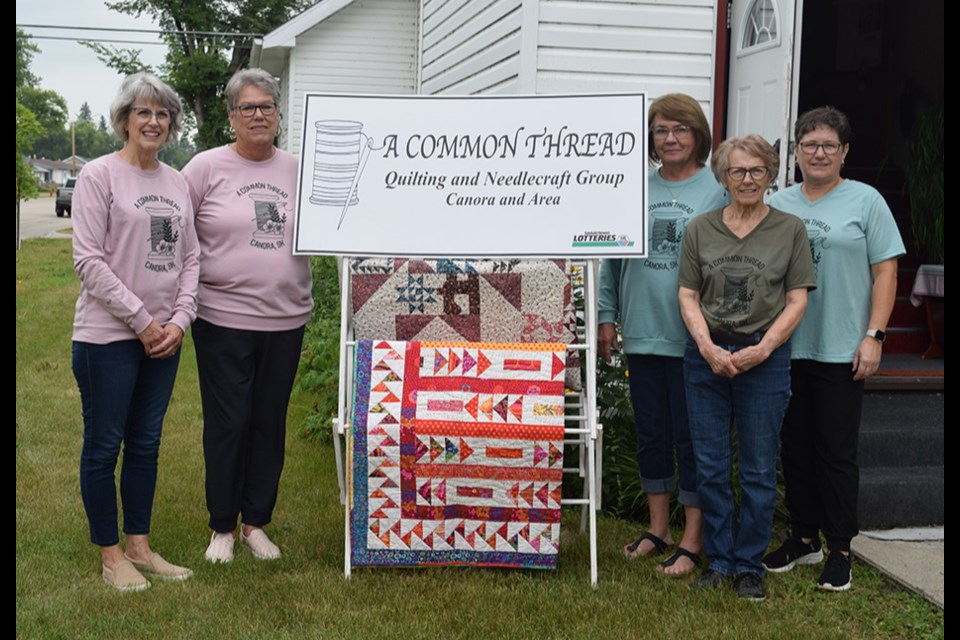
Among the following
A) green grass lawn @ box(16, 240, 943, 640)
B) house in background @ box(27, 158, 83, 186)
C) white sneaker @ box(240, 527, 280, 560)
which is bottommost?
green grass lawn @ box(16, 240, 943, 640)

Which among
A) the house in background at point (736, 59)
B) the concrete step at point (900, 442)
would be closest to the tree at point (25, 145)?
the house in background at point (736, 59)

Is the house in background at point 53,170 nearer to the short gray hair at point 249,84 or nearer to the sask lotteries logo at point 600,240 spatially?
the short gray hair at point 249,84

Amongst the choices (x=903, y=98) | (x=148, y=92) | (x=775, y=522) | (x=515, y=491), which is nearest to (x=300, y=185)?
(x=148, y=92)

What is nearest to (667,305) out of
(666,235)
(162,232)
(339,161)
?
(666,235)

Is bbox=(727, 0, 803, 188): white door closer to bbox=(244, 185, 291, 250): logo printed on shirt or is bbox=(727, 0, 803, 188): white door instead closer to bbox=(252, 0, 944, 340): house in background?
bbox=(252, 0, 944, 340): house in background

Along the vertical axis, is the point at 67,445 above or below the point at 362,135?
below

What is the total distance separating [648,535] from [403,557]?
43.7 inches

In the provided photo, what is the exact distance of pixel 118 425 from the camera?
3691 mm

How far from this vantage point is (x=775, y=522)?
15.8 ft

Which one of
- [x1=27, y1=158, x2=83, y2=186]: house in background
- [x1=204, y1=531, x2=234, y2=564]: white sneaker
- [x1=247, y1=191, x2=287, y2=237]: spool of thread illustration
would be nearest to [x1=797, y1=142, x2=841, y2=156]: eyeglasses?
[x1=247, y1=191, x2=287, y2=237]: spool of thread illustration

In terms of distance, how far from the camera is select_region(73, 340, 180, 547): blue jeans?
3621 mm

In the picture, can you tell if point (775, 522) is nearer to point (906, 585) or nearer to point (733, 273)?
point (906, 585)

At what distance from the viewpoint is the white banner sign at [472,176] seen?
3.90m

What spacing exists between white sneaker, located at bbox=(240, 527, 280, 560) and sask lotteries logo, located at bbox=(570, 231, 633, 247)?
71.0 inches
